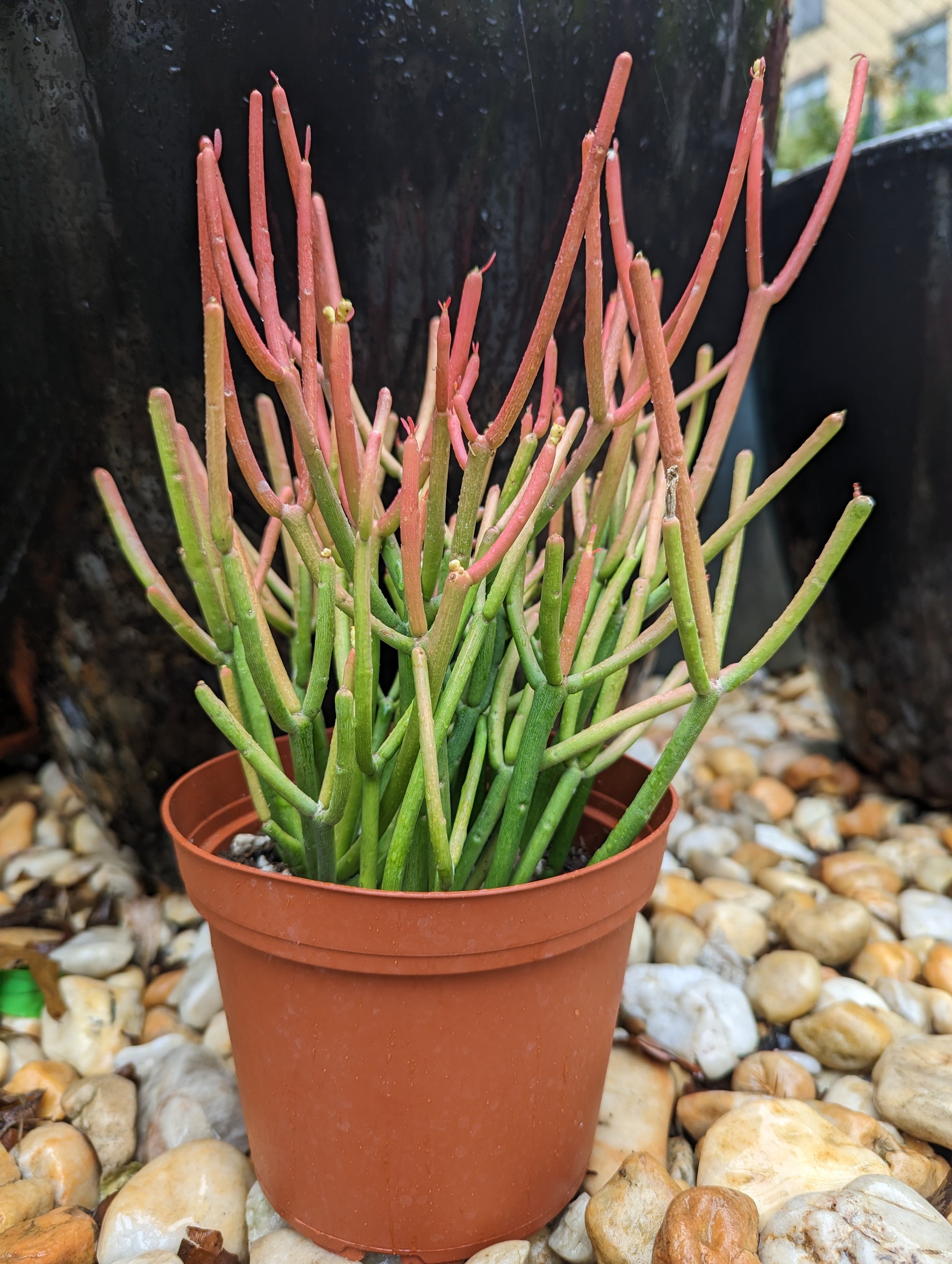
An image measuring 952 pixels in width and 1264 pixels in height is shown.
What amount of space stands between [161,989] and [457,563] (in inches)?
31.1

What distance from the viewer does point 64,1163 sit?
796 millimetres

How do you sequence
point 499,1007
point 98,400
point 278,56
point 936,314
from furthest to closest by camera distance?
point 936,314 < point 98,400 < point 278,56 < point 499,1007

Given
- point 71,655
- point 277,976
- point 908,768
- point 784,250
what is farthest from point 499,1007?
point 784,250

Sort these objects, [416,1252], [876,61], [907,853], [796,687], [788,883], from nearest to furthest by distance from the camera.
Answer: [416,1252], [788,883], [907,853], [796,687], [876,61]

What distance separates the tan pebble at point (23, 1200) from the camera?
28.3 inches

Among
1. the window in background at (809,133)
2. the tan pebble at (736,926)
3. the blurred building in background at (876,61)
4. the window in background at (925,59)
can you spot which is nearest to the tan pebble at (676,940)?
the tan pebble at (736,926)

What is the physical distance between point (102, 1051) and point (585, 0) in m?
1.21

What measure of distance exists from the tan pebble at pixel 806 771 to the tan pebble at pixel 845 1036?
618 mm

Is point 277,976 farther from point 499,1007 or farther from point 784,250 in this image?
point 784,250

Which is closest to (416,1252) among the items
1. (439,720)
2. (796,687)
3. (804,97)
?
(439,720)

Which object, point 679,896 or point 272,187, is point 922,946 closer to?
point 679,896

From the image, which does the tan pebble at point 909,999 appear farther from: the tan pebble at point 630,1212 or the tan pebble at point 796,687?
the tan pebble at point 796,687

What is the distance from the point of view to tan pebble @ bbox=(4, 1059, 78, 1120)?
2.92 feet

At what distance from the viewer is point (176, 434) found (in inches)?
24.5
